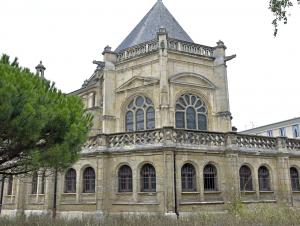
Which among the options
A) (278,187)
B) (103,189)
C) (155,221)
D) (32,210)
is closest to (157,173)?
(103,189)

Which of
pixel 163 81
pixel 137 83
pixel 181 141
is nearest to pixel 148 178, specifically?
pixel 181 141

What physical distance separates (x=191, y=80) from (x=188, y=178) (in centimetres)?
836

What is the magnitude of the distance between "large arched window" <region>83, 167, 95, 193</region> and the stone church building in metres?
0.05

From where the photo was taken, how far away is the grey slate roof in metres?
26.2

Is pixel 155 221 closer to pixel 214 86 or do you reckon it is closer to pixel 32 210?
pixel 32 210

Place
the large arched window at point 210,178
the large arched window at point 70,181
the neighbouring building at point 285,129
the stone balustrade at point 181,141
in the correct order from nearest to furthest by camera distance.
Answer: the stone balustrade at point 181,141 → the large arched window at point 210,178 → the large arched window at point 70,181 → the neighbouring building at point 285,129

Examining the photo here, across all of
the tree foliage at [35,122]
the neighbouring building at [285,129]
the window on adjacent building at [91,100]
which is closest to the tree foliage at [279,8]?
the tree foliage at [35,122]

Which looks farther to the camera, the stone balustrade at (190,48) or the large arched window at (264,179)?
the stone balustrade at (190,48)

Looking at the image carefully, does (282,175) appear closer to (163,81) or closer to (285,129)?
(163,81)

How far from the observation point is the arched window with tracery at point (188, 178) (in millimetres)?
16967

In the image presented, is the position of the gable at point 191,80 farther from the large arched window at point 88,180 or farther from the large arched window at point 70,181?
the large arched window at point 70,181

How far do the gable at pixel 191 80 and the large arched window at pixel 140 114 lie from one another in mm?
2285

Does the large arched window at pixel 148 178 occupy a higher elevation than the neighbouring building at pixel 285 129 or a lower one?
lower

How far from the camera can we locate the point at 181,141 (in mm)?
16875
